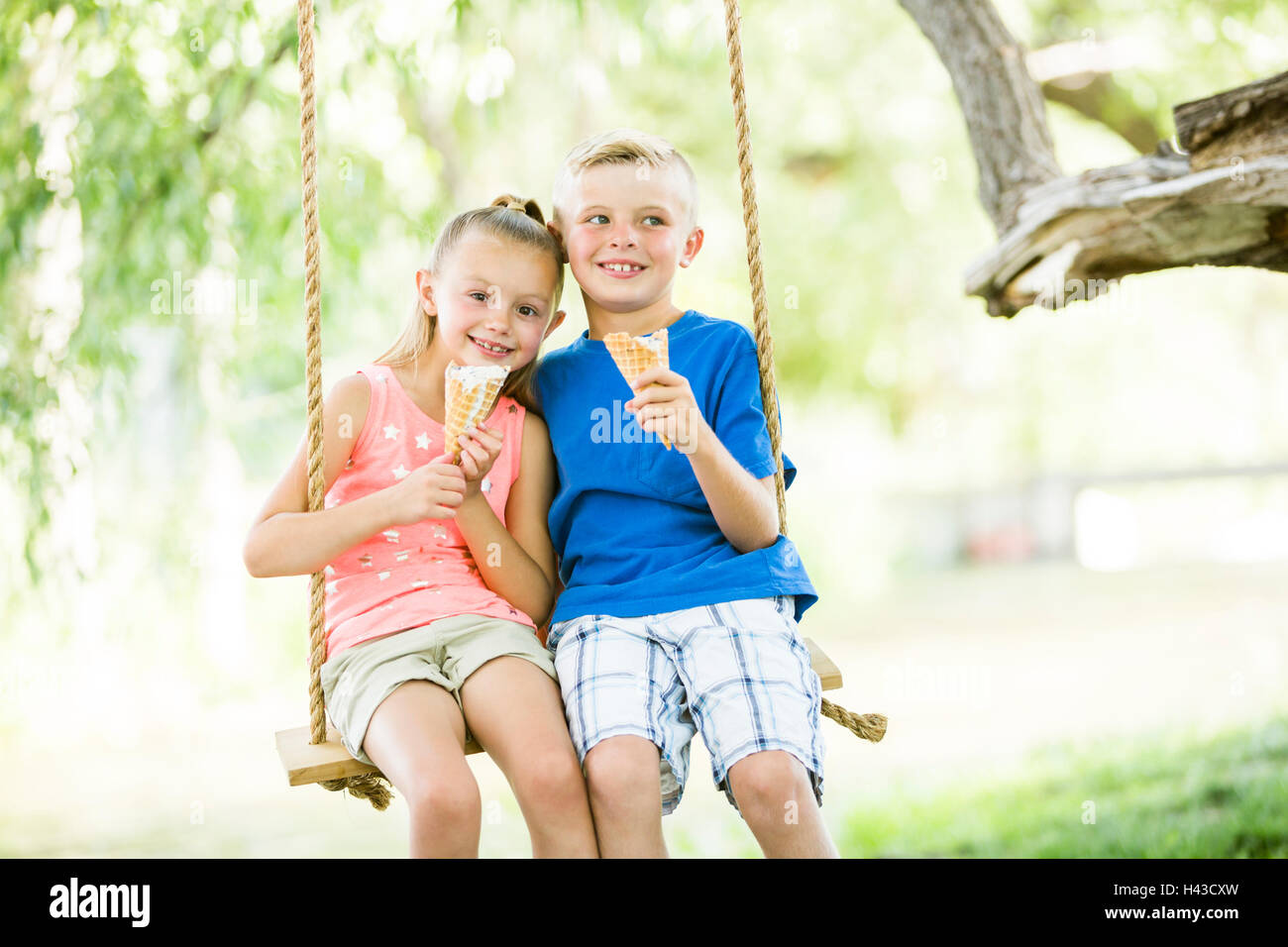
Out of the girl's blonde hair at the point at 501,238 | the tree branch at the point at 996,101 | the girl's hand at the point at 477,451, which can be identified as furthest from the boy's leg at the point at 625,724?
the tree branch at the point at 996,101

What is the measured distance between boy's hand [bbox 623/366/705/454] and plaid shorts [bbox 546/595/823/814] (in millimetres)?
314

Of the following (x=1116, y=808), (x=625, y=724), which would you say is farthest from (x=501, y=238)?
(x=1116, y=808)

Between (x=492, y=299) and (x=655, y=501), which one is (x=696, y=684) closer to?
(x=655, y=501)

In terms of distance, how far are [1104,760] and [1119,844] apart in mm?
1259

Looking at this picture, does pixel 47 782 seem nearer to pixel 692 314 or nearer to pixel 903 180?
pixel 692 314

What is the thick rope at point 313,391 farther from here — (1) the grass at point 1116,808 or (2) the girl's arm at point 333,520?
(1) the grass at point 1116,808

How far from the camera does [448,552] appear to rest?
2141 millimetres

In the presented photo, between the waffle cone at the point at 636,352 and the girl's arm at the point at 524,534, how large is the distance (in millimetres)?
312

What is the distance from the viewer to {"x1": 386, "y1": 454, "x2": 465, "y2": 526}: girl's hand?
6.39ft

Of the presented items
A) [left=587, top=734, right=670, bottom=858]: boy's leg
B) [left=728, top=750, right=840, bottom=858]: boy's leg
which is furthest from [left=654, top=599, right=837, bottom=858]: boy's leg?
[left=587, top=734, right=670, bottom=858]: boy's leg

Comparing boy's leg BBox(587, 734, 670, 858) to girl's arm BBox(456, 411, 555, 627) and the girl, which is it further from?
girl's arm BBox(456, 411, 555, 627)

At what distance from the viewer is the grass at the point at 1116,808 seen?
5125 millimetres

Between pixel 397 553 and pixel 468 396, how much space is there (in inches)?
12.4

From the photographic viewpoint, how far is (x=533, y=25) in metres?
7.07
